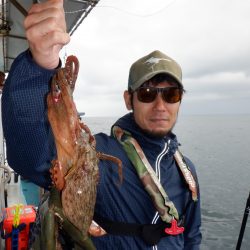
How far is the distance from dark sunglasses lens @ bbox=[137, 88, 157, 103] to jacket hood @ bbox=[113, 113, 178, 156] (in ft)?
0.90

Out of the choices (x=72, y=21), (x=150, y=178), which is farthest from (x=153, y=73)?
(x=72, y=21)

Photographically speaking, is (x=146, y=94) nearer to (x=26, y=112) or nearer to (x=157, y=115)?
(x=157, y=115)

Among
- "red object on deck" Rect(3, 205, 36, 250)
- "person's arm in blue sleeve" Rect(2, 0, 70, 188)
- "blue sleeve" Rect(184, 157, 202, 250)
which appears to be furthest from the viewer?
"red object on deck" Rect(3, 205, 36, 250)

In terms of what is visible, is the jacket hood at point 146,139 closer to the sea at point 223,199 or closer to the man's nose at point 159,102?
the man's nose at point 159,102

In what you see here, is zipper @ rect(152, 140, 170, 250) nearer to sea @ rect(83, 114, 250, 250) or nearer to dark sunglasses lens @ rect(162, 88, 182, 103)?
dark sunglasses lens @ rect(162, 88, 182, 103)

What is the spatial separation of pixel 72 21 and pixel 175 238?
401 centimetres

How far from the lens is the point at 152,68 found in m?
2.99

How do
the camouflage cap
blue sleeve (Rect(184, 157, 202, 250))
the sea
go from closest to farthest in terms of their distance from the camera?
the camouflage cap
blue sleeve (Rect(184, 157, 202, 250))
the sea

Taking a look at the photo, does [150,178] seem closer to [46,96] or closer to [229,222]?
[46,96]

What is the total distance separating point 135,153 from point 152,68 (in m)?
0.85

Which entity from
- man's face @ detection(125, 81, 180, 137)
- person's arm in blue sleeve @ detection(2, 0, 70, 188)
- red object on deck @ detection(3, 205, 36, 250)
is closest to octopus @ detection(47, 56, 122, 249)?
person's arm in blue sleeve @ detection(2, 0, 70, 188)

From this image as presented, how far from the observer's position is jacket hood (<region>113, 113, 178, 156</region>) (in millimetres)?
3047

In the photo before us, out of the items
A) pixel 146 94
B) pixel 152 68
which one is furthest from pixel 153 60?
pixel 146 94

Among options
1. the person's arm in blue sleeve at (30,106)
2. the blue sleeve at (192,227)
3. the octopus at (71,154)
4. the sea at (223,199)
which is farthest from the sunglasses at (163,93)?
the sea at (223,199)
